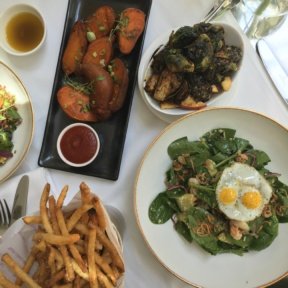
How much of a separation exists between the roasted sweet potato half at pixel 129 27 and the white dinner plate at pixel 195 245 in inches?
13.5

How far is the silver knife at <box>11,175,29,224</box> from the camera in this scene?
1.37 m

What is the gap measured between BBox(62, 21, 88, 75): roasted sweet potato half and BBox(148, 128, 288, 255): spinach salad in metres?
0.45

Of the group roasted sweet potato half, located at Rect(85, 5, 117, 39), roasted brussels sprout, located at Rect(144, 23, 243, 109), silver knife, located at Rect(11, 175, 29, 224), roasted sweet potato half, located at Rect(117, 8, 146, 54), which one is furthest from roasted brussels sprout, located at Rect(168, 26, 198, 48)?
silver knife, located at Rect(11, 175, 29, 224)

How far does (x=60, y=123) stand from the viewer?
1.47 m

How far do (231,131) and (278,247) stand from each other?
0.42 metres

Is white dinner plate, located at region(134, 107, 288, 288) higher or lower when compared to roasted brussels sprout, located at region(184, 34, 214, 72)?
lower

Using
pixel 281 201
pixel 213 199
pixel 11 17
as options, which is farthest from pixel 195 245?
pixel 11 17

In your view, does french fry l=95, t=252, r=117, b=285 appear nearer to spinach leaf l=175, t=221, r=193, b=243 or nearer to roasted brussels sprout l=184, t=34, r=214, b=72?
spinach leaf l=175, t=221, r=193, b=243

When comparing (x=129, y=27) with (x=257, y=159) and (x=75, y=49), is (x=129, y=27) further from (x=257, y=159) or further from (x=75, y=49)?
(x=257, y=159)

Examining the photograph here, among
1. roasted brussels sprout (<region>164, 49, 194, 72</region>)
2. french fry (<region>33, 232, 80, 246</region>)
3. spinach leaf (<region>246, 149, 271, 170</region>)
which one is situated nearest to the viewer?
french fry (<region>33, 232, 80, 246</region>)

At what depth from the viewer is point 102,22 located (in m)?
1.44

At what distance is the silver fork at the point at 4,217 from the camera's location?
1360 millimetres

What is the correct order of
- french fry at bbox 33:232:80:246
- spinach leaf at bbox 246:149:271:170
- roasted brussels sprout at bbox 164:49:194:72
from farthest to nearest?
spinach leaf at bbox 246:149:271:170
roasted brussels sprout at bbox 164:49:194:72
french fry at bbox 33:232:80:246

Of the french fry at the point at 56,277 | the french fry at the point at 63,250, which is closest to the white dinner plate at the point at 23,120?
the french fry at the point at 63,250
